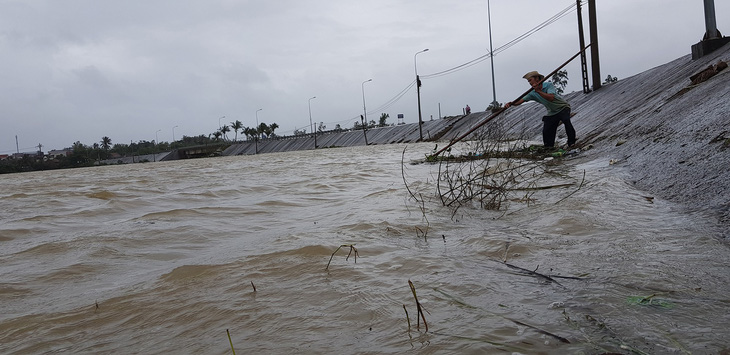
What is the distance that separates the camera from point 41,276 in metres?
3.28

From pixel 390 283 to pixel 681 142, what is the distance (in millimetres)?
4235

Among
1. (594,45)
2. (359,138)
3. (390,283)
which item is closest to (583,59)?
(594,45)

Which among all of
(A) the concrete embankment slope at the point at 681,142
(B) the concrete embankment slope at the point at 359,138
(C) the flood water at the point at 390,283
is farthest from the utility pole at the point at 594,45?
(B) the concrete embankment slope at the point at 359,138

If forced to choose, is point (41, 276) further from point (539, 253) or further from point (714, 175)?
point (714, 175)

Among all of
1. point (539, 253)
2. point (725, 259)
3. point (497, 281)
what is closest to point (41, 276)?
point (497, 281)

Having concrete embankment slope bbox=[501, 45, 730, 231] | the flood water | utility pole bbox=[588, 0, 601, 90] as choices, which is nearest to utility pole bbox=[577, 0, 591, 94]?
utility pole bbox=[588, 0, 601, 90]

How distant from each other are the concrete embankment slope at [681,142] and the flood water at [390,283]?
246 mm

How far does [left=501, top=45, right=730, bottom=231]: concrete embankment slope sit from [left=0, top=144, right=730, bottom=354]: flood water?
0.81 ft

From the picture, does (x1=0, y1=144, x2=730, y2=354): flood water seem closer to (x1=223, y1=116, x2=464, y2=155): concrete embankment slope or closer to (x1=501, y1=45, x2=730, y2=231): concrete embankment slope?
(x1=501, y1=45, x2=730, y2=231): concrete embankment slope

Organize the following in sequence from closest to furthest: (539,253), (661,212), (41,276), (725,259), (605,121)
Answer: (725,259), (539,253), (41,276), (661,212), (605,121)

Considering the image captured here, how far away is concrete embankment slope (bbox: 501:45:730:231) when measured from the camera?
3.91 metres

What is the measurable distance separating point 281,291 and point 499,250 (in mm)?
1368

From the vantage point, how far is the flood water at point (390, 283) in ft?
6.07

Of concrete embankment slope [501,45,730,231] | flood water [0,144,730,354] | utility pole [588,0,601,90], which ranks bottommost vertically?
flood water [0,144,730,354]
